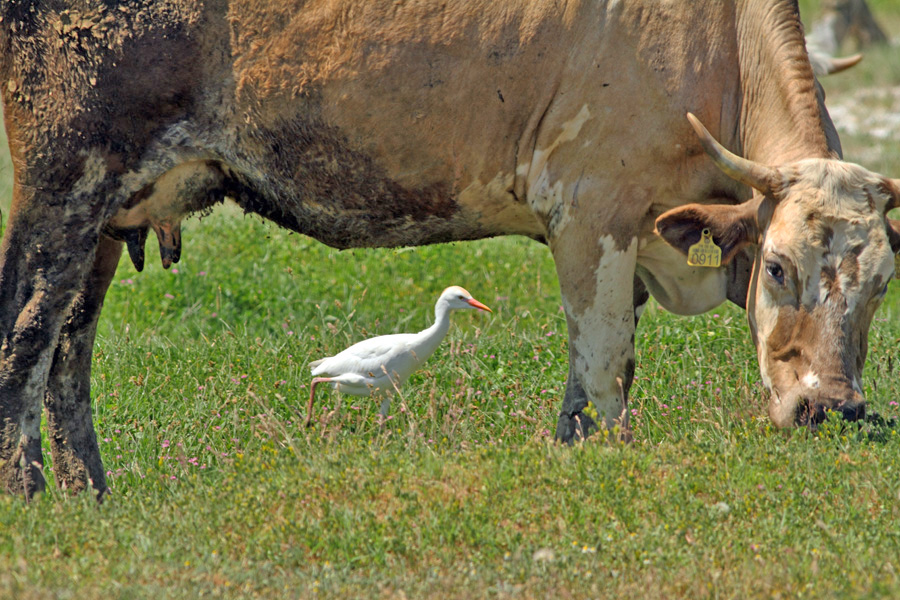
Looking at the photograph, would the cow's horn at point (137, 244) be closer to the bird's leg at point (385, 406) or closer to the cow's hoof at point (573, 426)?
the bird's leg at point (385, 406)

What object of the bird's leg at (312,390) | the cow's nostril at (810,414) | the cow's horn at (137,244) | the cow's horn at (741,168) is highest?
the cow's horn at (741,168)

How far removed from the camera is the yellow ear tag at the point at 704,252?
493cm

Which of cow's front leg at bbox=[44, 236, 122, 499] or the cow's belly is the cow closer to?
the cow's belly

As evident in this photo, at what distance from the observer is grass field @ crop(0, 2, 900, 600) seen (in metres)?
3.82

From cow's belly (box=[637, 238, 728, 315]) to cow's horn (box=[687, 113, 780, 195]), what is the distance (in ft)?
2.31

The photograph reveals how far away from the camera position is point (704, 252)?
16.2 feet

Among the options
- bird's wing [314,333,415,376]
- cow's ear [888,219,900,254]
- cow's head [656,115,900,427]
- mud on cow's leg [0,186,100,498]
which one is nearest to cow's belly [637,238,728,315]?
cow's head [656,115,900,427]

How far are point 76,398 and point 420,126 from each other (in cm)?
228

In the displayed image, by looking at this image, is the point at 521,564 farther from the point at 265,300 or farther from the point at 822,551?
the point at 265,300

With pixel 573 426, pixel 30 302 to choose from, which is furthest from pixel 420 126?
pixel 30 302

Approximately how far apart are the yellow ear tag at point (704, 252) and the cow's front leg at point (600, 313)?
11.3 inches

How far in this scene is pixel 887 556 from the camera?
3854 millimetres

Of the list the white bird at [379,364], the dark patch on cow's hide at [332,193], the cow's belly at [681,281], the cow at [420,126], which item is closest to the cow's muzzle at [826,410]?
the cow at [420,126]

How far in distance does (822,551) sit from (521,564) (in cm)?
108
